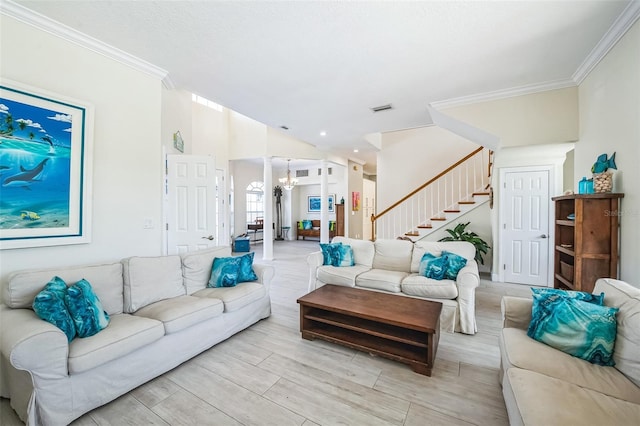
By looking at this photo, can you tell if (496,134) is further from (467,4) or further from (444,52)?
(467,4)

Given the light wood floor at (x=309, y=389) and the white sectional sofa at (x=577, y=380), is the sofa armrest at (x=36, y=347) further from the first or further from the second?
the white sectional sofa at (x=577, y=380)

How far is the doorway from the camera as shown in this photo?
14.7 ft

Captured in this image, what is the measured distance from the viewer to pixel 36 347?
152 centimetres

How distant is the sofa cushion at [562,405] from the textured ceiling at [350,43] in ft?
8.43

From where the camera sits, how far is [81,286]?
204 centimetres

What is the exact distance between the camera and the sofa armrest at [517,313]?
1.98 metres

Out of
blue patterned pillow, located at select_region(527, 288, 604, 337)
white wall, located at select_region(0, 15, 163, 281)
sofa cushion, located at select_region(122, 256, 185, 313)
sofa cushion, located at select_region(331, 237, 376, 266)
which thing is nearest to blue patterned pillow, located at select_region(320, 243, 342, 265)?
sofa cushion, located at select_region(331, 237, 376, 266)

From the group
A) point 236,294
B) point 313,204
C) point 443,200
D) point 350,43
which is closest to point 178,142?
point 236,294

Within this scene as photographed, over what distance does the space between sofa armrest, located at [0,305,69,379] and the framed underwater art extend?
2.89 feet

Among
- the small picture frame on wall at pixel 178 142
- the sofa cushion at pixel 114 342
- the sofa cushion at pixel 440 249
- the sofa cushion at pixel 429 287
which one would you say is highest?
the small picture frame on wall at pixel 178 142

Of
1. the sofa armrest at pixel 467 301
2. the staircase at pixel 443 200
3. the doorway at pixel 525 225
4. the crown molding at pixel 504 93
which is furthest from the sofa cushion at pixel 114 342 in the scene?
the doorway at pixel 525 225

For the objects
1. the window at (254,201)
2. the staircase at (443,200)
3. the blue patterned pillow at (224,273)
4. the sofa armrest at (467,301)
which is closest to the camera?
the sofa armrest at (467,301)

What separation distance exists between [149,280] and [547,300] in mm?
3254

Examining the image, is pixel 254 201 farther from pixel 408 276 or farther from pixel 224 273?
pixel 408 276
